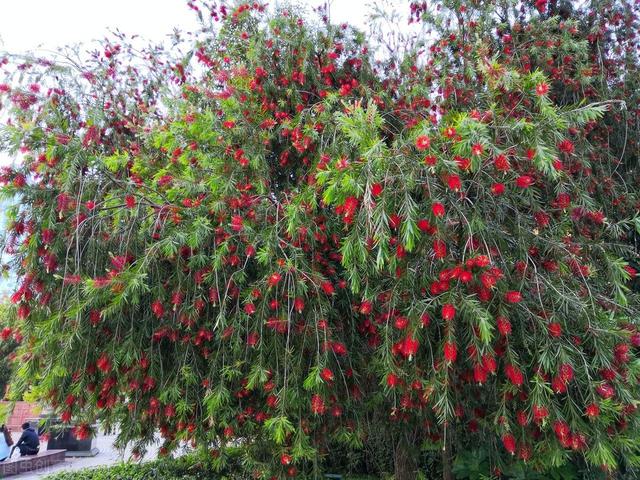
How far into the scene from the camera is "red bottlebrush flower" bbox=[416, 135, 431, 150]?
2270mm

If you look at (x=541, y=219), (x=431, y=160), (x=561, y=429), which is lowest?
(x=561, y=429)

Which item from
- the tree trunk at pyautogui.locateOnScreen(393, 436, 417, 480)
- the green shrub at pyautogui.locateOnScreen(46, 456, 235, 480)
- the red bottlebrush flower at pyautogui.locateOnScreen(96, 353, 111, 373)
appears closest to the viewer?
the red bottlebrush flower at pyautogui.locateOnScreen(96, 353, 111, 373)

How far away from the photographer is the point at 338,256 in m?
3.34

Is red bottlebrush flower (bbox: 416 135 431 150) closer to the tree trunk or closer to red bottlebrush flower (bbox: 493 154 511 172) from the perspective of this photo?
red bottlebrush flower (bbox: 493 154 511 172)

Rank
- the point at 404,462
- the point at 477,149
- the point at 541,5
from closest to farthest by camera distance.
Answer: the point at 477,149
the point at 404,462
the point at 541,5

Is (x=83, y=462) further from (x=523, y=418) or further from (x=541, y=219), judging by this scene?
(x=541, y=219)

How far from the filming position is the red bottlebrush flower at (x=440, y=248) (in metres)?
2.31

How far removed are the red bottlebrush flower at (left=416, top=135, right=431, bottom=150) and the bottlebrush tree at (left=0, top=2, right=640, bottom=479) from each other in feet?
0.27

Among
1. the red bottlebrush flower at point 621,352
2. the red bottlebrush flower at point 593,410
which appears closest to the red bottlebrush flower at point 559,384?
the red bottlebrush flower at point 593,410

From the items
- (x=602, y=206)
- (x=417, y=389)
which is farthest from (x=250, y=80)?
(x=602, y=206)

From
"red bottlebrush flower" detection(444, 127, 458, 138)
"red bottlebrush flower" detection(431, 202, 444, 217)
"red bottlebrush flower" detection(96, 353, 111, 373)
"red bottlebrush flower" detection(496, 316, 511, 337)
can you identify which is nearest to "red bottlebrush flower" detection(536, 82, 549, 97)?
"red bottlebrush flower" detection(444, 127, 458, 138)

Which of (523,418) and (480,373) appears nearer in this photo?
(480,373)

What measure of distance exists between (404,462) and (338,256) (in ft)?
7.87

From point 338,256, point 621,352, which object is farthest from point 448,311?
point 338,256
